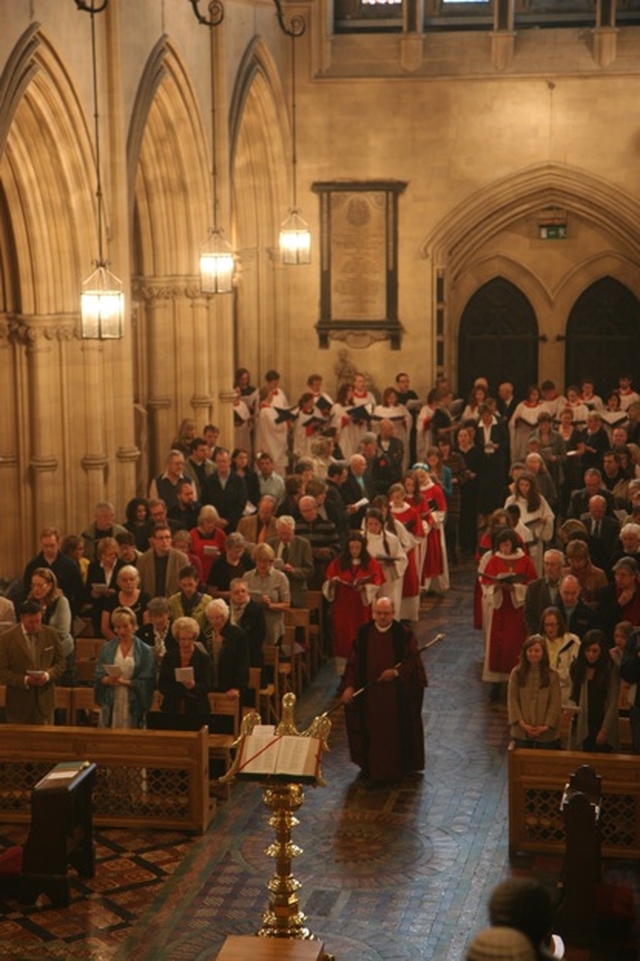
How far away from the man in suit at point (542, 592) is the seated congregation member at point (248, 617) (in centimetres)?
242

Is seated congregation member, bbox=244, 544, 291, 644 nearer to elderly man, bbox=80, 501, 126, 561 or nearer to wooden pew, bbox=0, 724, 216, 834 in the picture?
→ elderly man, bbox=80, 501, 126, 561

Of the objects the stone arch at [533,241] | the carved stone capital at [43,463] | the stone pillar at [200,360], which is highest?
the stone arch at [533,241]

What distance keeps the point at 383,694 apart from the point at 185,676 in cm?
167

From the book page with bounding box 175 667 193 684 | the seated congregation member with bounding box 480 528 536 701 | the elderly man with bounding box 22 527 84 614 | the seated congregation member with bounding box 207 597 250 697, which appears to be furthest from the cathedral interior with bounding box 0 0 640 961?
the elderly man with bounding box 22 527 84 614

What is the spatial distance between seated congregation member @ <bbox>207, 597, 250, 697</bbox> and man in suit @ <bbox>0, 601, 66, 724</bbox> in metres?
1.26

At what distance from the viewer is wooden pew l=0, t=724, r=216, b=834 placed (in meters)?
12.7

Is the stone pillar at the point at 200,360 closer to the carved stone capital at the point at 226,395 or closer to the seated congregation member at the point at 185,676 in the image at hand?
the carved stone capital at the point at 226,395

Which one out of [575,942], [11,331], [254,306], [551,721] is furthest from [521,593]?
[254,306]

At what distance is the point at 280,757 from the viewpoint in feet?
32.1

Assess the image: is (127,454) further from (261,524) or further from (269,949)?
(269,949)

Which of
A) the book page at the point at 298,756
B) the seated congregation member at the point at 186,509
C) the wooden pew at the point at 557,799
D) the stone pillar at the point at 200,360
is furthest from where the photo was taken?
the stone pillar at the point at 200,360

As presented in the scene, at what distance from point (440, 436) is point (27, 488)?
21.4 feet

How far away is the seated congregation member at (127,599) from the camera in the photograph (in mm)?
14391

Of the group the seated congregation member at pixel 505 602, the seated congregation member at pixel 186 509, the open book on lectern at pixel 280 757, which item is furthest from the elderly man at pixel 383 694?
the seated congregation member at pixel 186 509
